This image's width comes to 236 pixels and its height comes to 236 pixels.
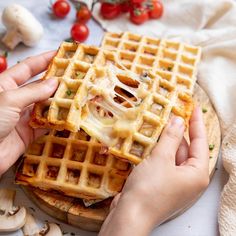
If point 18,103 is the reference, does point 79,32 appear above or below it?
below

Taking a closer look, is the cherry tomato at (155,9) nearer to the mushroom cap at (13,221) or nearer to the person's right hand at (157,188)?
the person's right hand at (157,188)

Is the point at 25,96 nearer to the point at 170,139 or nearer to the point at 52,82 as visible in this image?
the point at 52,82

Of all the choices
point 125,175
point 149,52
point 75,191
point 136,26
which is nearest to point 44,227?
point 75,191

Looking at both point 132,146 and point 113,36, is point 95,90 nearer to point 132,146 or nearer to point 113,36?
point 132,146

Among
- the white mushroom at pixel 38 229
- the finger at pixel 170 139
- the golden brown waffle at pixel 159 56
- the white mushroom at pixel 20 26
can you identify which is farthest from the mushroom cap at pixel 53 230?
the white mushroom at pixel 20 26

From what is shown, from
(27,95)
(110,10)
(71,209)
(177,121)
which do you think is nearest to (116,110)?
(177,121)
